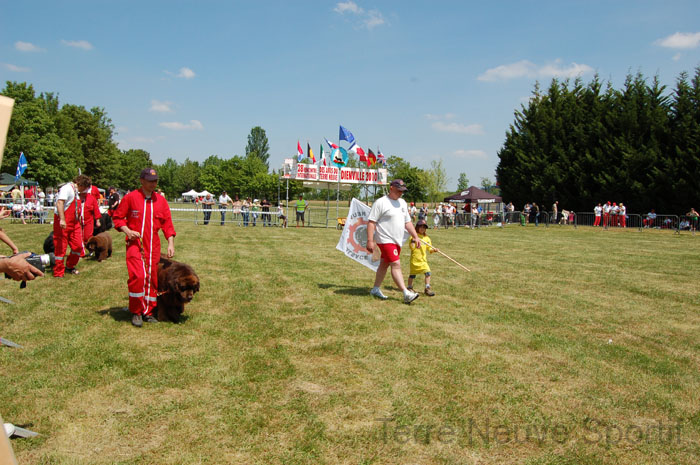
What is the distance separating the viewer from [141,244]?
5.96 m

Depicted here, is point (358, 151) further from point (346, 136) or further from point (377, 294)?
point (377, 294)

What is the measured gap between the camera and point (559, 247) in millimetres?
17734

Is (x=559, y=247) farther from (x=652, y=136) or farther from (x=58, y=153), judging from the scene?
(x=58, y=153)

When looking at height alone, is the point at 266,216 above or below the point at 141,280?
above

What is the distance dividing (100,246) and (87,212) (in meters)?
1.51

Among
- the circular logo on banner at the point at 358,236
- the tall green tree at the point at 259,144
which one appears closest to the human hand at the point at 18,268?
the circular logo on banner at the point at 358,236

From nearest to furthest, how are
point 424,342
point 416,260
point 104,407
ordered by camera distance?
point 104,407 < point 424,342 < point 416,260

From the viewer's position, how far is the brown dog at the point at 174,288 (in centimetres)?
587

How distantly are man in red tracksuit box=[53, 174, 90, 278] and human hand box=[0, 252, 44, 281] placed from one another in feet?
23.7

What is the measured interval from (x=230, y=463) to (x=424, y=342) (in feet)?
10.1

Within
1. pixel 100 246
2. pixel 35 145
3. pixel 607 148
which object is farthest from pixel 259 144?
pixel 100 246

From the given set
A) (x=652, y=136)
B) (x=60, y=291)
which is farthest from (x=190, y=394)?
(x=652, y=136)

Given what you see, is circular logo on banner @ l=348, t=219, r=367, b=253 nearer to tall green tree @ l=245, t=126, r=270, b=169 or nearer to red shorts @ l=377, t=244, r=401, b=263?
red shorts @ l=377, t=244, r=401, b=263

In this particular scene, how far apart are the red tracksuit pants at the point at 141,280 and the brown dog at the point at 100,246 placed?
5789mm
